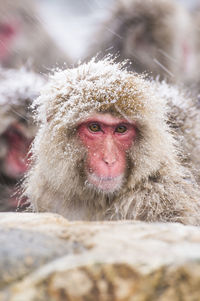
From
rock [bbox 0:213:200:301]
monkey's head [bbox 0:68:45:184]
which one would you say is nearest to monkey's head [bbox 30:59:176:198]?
rock [bbox 0:213:200:301]

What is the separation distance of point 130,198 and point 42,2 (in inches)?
203

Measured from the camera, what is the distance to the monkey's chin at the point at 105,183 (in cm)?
203

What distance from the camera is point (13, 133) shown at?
142 inches

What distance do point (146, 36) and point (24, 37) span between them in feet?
6.44

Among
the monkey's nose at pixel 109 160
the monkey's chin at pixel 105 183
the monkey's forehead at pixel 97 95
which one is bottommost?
the monkey's chin at pixel 105 183

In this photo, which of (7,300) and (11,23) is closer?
(7,300)

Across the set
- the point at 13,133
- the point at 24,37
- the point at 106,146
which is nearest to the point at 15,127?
the point at 13,133

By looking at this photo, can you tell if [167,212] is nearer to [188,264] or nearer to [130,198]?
[130,198]

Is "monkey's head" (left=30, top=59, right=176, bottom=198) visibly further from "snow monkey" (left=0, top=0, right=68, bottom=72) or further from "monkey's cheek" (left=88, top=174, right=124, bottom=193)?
"snow monkey" (left=0, top=0, right=68, bottom=72)

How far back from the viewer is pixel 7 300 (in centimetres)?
102

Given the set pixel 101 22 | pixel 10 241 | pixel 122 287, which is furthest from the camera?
pixel 101 22

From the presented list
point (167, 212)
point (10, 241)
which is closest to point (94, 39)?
point (167, 212)

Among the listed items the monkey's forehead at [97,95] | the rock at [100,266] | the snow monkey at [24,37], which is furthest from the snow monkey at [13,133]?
the rock at [100,266]

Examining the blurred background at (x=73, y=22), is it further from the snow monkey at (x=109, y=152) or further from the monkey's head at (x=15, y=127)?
the snow monkey at (x=109, y=152)
